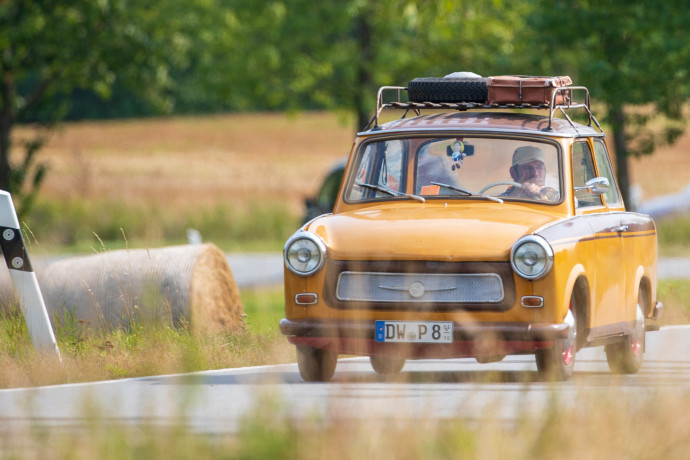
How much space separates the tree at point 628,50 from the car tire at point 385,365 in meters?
11.4

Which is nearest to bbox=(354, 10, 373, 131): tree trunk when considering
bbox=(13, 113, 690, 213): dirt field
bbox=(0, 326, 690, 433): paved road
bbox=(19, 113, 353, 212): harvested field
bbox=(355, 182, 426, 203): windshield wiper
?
bbox=(13, 113, 690, 213): dirt field

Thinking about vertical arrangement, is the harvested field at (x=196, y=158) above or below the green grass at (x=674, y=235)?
below

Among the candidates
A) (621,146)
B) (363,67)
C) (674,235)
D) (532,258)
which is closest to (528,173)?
(532,258)

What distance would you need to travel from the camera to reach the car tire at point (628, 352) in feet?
35.1

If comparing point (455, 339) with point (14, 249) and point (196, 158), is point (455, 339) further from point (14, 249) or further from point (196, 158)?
point (196, 158)

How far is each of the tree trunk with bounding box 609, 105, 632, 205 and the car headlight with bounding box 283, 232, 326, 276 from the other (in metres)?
13.6

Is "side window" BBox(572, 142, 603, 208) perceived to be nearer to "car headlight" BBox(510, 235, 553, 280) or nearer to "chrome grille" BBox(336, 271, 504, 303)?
"car headlight" BBox(510, 235, 553, 280)

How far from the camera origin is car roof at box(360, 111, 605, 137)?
414 inches

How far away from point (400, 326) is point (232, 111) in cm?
9894

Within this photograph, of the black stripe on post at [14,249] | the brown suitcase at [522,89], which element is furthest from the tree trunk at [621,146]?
the black stripe on post at [14,249]

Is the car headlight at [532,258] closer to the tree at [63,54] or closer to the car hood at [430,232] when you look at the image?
the car hood at [430,232]

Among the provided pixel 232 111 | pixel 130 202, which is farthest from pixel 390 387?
pixel 232 111

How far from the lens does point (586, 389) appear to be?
25.4 feet

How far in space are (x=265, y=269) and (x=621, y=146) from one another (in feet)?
21.3
